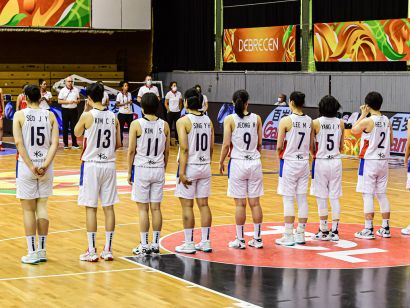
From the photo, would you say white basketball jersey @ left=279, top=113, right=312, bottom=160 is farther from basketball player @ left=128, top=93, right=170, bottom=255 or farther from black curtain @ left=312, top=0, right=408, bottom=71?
black curtain @ left=312, top=0, right=408, bottom=71

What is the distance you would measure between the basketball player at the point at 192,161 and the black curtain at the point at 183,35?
21.0 meters

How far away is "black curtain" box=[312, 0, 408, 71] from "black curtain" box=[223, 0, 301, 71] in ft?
3.41

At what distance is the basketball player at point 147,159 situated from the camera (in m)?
9.89

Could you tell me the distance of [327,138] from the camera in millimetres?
10914

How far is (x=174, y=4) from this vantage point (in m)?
32.9

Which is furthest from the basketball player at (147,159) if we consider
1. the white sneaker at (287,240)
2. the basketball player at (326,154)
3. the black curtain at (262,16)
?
the black curtain at (262,16)

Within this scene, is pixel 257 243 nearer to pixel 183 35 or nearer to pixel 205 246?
pixel 205 246

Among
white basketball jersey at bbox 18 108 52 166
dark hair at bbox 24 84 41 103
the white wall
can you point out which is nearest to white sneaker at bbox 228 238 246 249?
white basketball jersey at bbox 18 108 52 166

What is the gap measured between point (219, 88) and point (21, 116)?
20741 millimetres

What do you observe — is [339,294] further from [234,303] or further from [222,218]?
[222,218]

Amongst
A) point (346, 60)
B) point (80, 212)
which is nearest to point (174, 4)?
point (346, 60)

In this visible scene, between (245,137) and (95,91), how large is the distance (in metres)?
1.91

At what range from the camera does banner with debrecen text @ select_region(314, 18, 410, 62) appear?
23.0 m

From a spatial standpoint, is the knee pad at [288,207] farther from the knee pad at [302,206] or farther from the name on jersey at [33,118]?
the name on jersey at [33,118]
